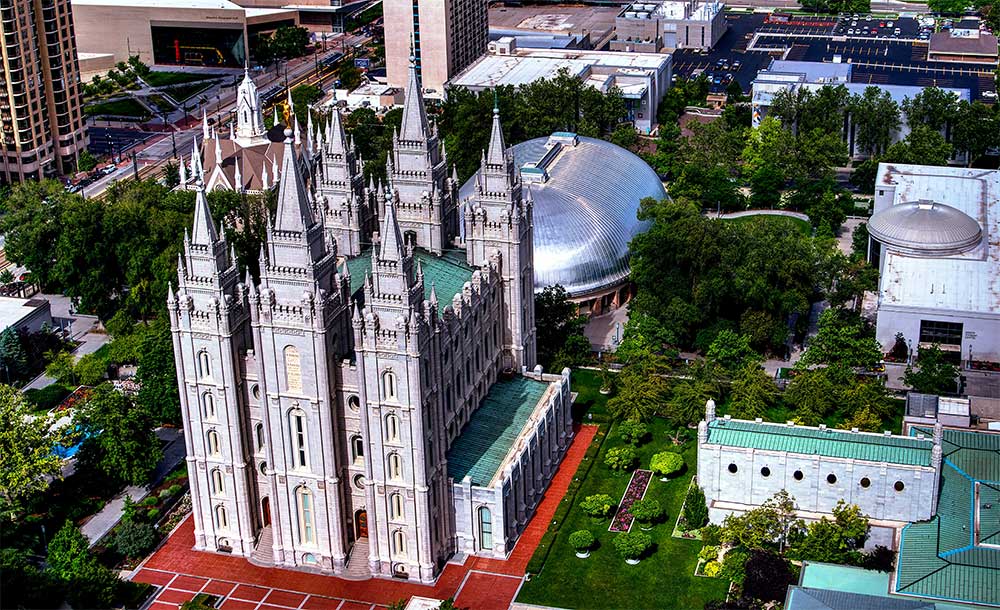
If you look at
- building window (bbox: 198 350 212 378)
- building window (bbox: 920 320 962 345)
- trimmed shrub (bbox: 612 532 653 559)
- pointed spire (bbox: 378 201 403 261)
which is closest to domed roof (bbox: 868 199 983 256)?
building window (bbox: 920 320 962 345)

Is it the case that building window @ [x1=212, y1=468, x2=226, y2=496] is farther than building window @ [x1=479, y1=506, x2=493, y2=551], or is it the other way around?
building window @ [x1=212, y1=468, x2=226, y2=496]

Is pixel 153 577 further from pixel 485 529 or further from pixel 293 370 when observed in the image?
pixel 485 529

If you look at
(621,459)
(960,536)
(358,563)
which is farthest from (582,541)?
(960,536)

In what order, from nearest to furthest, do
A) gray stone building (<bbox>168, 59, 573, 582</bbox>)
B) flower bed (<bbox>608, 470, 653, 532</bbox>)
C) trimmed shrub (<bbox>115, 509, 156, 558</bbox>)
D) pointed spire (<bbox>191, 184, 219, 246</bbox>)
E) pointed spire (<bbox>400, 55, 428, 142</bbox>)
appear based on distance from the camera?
gray stone building (<bbox>168, 59, 573, 582</bbox>), pointed spire (<bbox>191, 184, 219, 246</bbox>), trimmed shrub (<bbox>115, 509, 156, 558</bbox>), flower bed (<bbox>608, 470, 653, 532</bbox>), pointed spire (<bbox>400, 55, 428, 142</bbox>)

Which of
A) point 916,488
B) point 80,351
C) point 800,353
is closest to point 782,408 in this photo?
point 800,353

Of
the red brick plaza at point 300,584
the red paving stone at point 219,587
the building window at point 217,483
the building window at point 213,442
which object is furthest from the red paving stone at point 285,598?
the building window at point 213,442

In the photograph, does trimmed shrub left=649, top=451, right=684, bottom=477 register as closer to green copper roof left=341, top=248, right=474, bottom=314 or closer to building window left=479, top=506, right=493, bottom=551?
building window left=479, top=506, right=493, bottom=551
